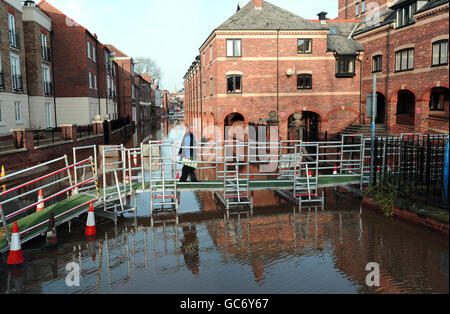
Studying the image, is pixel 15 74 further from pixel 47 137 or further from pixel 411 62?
pixel 411 62

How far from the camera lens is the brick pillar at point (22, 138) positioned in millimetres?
17672

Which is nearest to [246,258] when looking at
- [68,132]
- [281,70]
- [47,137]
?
[68,132]

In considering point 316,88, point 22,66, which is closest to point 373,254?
point 316,88

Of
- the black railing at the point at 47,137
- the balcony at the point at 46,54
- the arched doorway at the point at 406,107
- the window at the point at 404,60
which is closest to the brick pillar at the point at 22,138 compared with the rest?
the black railing at the point at 47,137

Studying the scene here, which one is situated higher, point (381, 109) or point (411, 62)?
point (411, 62)

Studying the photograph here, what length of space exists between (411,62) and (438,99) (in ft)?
9.80

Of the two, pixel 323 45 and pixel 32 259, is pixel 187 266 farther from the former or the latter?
pixel 323 45

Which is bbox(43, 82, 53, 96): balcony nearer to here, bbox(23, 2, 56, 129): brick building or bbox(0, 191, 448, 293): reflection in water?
bbox(23, 2, 56, 129): brick building

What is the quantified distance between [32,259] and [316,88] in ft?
79.8

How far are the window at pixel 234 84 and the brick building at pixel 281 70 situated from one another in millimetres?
74

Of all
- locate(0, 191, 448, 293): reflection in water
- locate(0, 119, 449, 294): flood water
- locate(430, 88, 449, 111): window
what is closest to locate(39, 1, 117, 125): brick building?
locate(0, 119, 449, 294): flood water

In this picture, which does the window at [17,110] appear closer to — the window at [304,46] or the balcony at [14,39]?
the balcony at [14,39]

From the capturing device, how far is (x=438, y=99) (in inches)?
909

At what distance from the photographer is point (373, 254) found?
275 inches
